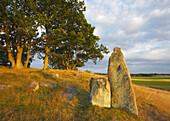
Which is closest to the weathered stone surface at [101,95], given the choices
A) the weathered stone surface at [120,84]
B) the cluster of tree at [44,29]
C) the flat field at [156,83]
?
the weathered stone surface at [120,84]

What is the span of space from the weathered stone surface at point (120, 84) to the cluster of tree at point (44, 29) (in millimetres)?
12477

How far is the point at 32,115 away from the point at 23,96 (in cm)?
223

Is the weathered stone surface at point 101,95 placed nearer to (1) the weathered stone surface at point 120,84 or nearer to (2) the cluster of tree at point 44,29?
(1) the weathered stone surface at point 120,84

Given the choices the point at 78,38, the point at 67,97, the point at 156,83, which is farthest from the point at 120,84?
the point at 156,83

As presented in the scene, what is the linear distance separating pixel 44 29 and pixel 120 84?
672 inches

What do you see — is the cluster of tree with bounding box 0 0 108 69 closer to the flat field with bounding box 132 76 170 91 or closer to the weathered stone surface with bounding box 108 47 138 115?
the weathered stone surface with bounding box 108 47 138 115

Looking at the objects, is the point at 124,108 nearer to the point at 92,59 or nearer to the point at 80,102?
the point at 80,102

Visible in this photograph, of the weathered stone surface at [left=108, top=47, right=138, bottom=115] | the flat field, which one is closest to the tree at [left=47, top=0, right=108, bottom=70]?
the weathered stone surface at [left=108, top=47, right=138, bottom=115]

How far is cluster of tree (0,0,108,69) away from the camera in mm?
16562

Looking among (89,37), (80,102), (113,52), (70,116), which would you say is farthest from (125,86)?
(89,37)

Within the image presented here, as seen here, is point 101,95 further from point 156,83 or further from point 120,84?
point 156,83

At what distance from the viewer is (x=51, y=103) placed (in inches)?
253

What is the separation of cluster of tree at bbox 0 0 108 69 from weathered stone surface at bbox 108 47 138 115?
40.9ft

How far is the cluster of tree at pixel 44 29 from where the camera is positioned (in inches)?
652
